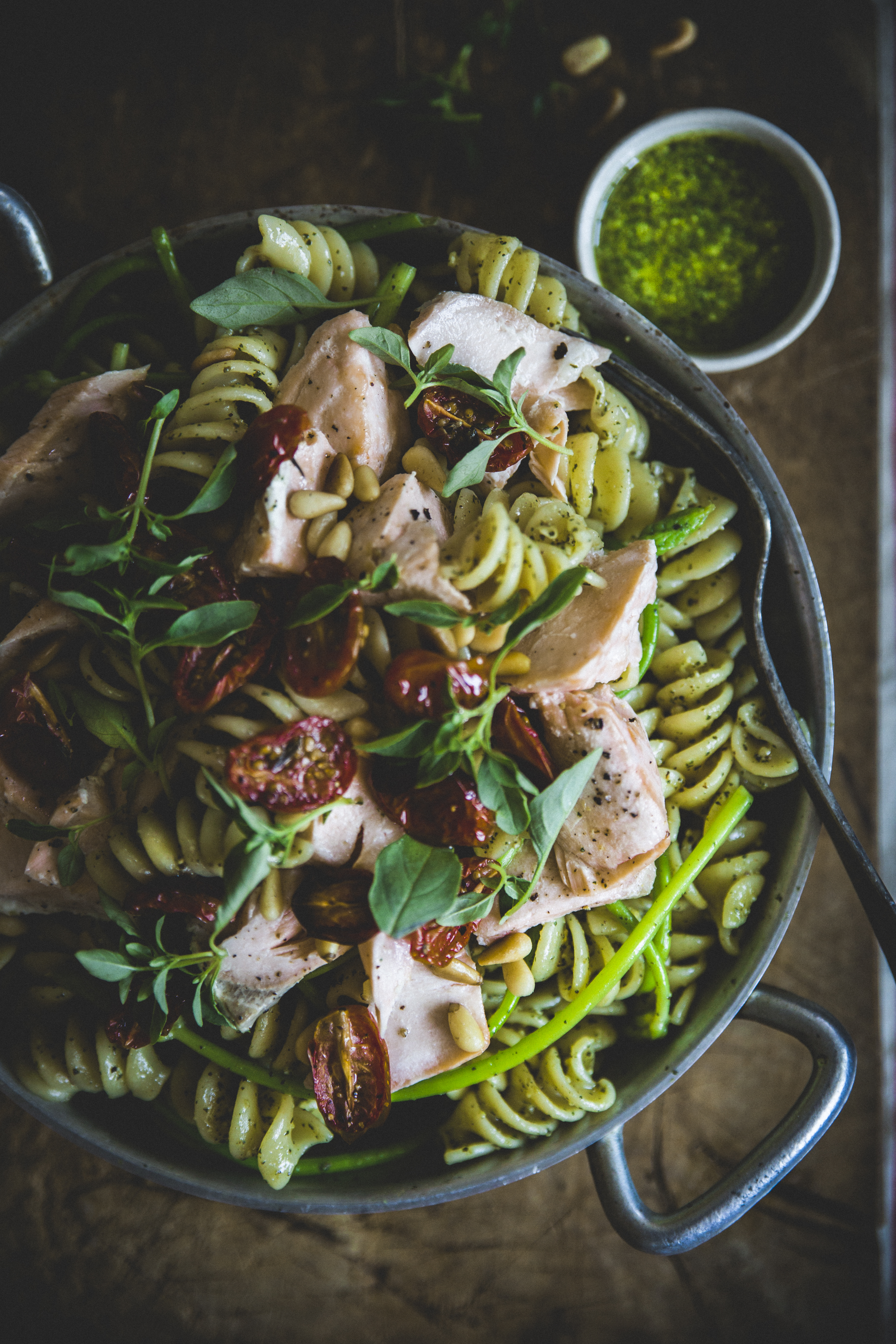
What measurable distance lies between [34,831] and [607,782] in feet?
4.72

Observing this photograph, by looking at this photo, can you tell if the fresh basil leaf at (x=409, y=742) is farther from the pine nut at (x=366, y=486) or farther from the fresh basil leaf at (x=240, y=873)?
the pine nut at (x=366, y=486)

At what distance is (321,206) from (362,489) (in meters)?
0.91

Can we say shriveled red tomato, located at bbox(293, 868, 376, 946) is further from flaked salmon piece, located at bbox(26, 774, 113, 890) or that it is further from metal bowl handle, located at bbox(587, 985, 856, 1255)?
metal bowl handle, located at bbox(587, 985, 856, 1255)

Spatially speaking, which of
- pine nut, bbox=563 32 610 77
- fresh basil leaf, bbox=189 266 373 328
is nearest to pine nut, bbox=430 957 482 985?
fresh basil leaf, bbox=189 266 373 328

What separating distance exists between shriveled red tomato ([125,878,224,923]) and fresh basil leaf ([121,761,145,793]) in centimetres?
26

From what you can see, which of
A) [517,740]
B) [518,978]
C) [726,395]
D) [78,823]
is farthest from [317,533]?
[726,395]

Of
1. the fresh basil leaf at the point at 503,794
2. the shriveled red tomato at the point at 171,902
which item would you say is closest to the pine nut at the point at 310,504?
the fresh basil leaf at the point at 503,794

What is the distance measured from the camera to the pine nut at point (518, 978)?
2.39 metres

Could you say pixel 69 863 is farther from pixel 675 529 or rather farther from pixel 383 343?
pixel 675 529

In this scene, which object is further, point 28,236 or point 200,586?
point 28,236

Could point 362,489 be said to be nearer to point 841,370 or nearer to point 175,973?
point 175,973

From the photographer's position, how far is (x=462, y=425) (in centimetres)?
231

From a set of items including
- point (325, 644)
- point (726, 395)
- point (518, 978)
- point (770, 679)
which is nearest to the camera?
point (325, 644)

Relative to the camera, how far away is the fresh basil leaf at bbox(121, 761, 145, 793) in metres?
2.16
